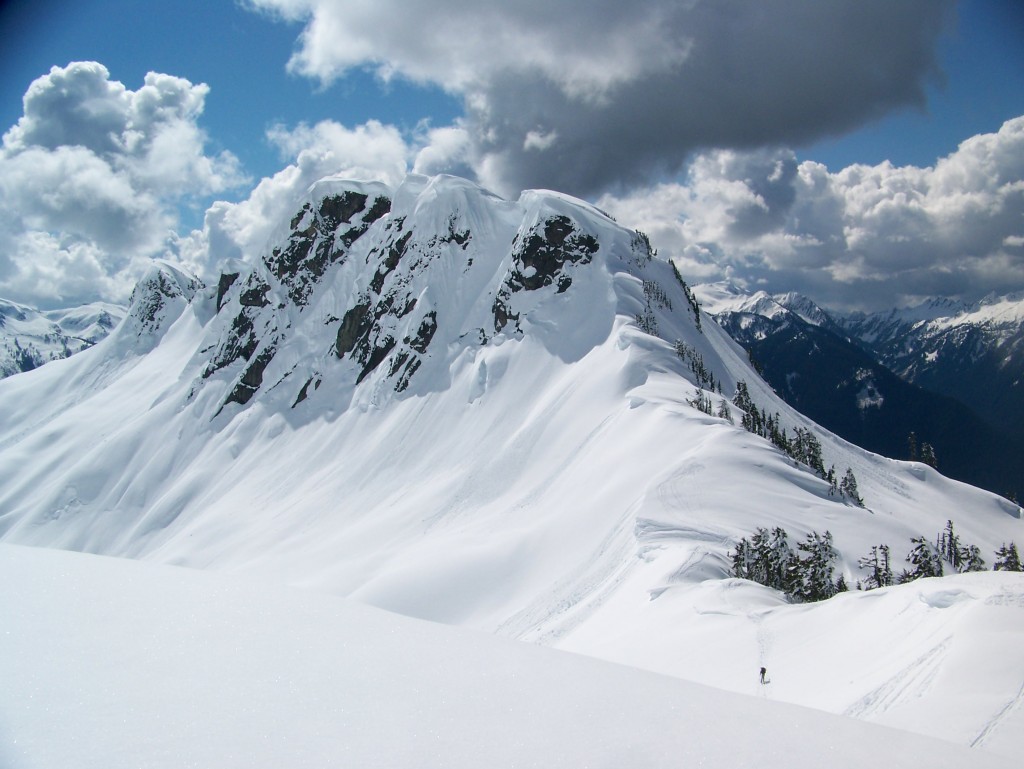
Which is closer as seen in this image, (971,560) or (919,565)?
(919,565)

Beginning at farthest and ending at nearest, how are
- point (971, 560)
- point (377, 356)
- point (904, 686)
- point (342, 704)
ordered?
point (377, 356), point (971, 560), point (904, 686), point (342, 704)

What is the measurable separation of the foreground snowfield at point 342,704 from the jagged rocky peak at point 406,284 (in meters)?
114

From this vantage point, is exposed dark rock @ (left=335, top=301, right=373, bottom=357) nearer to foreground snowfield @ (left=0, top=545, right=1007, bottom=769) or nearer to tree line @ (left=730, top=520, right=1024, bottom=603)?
tree line @ (left=730, top=520, right=1024, bottom=603)

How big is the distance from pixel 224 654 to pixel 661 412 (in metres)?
71.5

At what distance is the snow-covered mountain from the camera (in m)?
23.7

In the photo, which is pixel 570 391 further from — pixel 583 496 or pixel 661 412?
pixel 583 496

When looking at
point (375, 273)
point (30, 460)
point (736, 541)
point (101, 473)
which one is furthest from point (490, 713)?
point (30, 460)

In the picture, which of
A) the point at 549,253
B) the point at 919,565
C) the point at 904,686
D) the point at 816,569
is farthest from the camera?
the point at 549,253

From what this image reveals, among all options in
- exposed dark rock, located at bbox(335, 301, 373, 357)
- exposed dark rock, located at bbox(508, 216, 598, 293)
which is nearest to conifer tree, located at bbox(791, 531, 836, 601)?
exposed dark rock, located at bbox(508, 216, 598, 293)

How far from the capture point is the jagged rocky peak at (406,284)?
470ft

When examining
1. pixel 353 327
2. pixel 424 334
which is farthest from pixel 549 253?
pixel 353 327

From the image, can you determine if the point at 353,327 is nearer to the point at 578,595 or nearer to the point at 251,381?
the point at 251,381

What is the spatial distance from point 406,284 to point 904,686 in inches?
6187

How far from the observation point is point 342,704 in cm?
667
